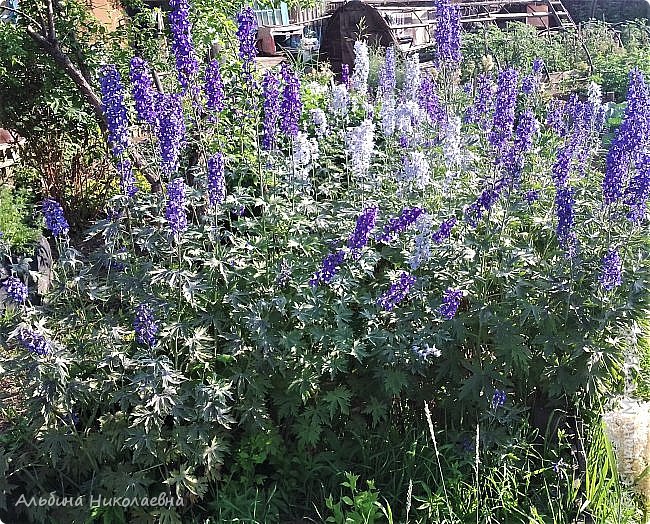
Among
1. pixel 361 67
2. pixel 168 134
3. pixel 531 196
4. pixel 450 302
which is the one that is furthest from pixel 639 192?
pixel 168 134

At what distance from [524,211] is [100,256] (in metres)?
2.14

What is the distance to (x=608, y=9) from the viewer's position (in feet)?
50.8

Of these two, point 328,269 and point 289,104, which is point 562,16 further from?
point 328,269

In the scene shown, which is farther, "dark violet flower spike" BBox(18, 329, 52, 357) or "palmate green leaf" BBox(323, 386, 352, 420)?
"palmate green leaf" BBox(323, 386, 352, 420)

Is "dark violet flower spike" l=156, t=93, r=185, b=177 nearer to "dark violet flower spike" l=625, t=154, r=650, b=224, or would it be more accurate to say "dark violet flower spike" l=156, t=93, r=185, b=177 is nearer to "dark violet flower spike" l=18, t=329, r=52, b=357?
"dark violet flower spike" l=18, t=329, r=52, b=357

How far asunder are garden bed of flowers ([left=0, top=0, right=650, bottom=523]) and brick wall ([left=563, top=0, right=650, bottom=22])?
12.6 m

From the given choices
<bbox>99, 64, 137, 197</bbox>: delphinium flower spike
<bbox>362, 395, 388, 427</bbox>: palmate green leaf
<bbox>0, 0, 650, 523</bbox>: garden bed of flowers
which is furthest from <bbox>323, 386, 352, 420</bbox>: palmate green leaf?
<bbox>99, 64, 137, 197</bbox>: delphinium flower spike

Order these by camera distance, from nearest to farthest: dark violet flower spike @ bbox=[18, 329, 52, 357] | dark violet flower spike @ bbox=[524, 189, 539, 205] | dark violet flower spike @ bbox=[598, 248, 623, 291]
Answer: dark violet flower spike @ bbox=[18, 329, 52, 357]
dark violet flower spike @ bbox=[598, 248, 623, 291]
dark violet flower spike @ bbox=[524, 189, 539, 205]

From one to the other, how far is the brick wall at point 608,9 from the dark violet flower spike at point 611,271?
12884 mm

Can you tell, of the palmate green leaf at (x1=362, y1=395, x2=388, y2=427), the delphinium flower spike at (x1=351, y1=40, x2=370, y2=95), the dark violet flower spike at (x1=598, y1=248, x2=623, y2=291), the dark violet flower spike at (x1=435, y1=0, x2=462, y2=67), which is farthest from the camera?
the delphinium flower spike at (x1=351, y1=40, x2=370, y2=95)

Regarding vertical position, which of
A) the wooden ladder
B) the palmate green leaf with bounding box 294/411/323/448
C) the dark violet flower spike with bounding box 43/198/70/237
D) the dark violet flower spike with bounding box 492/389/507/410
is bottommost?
the palmate green leaf with bounding box 294/411/323/448

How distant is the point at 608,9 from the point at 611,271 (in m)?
14.5

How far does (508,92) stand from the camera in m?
3.56

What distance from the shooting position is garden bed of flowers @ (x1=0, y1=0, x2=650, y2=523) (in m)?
3.01
